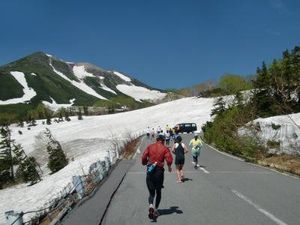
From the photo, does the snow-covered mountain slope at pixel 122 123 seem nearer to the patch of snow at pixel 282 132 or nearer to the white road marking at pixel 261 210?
the patch of snow at pixel 282 132

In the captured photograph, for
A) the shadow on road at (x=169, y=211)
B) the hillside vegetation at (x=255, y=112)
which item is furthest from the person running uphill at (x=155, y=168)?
the hillside vegetation at (x=255, y=112)

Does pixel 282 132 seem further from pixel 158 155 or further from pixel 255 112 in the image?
pixel 158 155

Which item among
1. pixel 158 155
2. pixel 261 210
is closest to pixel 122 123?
pixel 261 210

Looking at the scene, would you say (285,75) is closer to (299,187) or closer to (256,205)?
(299,187)

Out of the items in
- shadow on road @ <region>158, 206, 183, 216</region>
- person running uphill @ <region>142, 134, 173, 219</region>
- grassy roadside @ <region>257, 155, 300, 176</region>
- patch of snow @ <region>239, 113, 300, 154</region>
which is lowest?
shadow on road @ <region>158, 206, 183, 216</region>

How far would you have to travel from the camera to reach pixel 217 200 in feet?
46.6

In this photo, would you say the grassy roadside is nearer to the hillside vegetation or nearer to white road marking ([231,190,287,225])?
the hillside vegetation

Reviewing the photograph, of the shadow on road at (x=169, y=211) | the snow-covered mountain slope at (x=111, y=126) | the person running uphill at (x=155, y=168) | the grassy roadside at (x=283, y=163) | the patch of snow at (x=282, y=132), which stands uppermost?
the snow-covered mountain slope at (x=111, y=126)

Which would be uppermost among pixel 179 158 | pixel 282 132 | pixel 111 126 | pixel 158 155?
pixel 111 126

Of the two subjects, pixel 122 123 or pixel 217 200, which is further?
pixel 122 123

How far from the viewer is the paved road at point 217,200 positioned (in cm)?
1132

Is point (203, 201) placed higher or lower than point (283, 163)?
lower

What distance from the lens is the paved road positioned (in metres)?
11.3

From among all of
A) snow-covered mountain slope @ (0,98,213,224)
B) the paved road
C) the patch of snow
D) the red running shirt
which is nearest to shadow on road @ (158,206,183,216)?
the paved road
